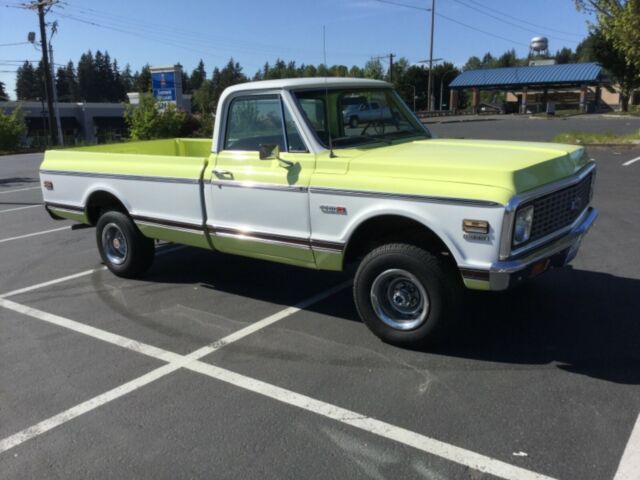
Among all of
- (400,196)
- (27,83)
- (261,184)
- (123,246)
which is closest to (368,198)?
(400,196)

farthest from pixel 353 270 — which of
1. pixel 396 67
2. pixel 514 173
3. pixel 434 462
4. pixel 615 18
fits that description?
pixel 396 67

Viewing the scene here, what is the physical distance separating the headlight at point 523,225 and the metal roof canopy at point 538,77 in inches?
2513

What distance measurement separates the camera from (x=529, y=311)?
5.06 metres

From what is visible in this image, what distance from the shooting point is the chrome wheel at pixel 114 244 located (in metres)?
6.34

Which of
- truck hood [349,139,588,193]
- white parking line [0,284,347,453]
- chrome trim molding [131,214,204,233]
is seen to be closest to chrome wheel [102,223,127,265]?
chrome trim molding [131,214,204,233]

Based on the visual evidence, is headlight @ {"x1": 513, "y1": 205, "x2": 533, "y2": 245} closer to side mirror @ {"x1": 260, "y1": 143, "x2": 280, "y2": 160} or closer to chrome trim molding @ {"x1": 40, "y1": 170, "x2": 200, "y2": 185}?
side mirror @ {"x1": 260, "y1": 143, "x2": 280, "y2": 160}

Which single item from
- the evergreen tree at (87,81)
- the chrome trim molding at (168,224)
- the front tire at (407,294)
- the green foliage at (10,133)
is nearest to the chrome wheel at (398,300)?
the front tire at (407,294)

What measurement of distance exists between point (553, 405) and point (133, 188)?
4.36 metres

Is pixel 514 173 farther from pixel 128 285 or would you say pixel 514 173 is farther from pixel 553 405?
pixel 128 285

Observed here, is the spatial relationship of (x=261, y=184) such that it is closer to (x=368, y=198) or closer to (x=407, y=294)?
(x=368, y=198)

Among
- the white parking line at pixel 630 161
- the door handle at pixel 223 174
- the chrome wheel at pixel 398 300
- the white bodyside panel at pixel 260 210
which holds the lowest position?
the chrome wheel at pixel 398 300

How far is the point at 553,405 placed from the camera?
3.54 m

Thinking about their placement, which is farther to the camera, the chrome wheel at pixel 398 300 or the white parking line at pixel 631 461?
the chrome wheel at pixel 398 300

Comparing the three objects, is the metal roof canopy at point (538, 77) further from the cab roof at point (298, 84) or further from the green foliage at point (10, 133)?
the cab roof at point (298, 84)
